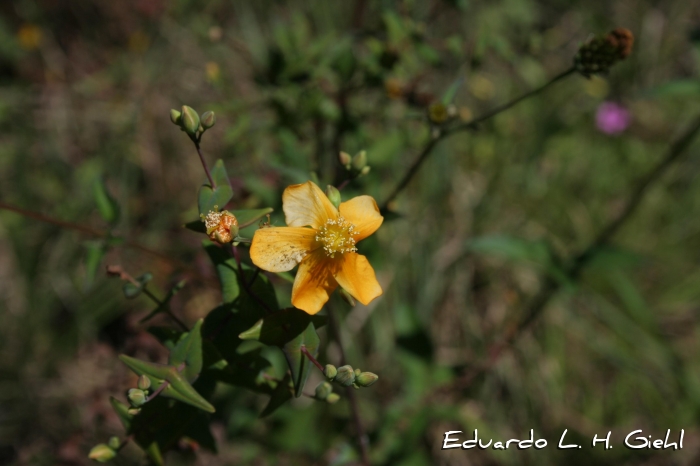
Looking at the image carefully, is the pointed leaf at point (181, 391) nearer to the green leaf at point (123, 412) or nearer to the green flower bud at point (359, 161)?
the green leaf at point (123, 412)

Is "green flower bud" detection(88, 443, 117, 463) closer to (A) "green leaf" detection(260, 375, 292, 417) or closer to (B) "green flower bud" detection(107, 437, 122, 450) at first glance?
(B) "green flower bud" detection(107, 437, 122, 450)

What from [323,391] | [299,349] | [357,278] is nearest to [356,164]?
[357,278]

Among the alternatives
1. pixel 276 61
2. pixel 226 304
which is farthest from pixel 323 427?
pixel 276 61

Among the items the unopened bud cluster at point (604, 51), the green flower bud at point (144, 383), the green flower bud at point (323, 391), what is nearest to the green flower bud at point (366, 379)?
the green flower bud at point (323, 391)

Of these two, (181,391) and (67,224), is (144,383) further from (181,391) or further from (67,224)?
(67,224)

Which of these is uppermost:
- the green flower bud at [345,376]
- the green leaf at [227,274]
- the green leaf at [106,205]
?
the green leaf at [106,205]

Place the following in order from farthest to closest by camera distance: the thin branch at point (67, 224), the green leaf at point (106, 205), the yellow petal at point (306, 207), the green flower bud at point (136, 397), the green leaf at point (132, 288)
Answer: the green leaf at point (106, 205), the thin branch at point (67, 224), the green leaf at point (132, 288), the yellow petal at point (306, 207), the green flower bud at point (136, 397)

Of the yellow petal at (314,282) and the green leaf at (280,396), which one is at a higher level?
the yellow petal at (314,282)
